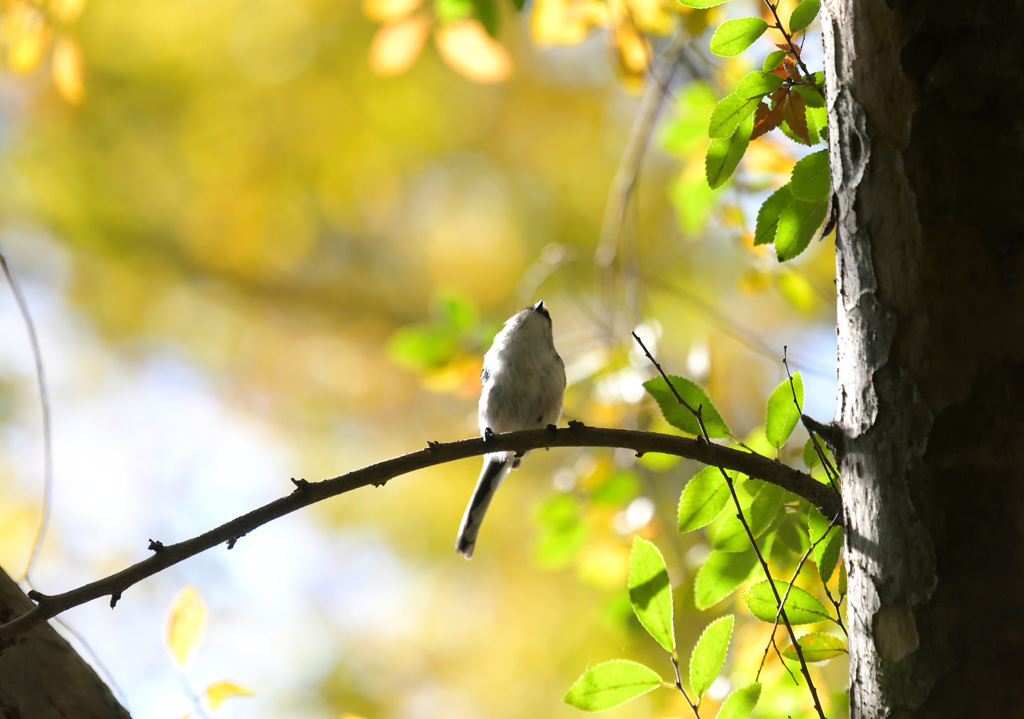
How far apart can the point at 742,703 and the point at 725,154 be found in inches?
38.3

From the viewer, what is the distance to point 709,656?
1350 millimetres

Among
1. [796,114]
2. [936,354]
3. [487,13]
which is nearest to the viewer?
[936,354]

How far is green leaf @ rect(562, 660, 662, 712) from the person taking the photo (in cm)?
137

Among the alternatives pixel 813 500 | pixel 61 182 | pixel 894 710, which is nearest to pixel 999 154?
pixel 813 500

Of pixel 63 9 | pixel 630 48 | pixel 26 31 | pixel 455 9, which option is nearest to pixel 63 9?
pixel 63 9

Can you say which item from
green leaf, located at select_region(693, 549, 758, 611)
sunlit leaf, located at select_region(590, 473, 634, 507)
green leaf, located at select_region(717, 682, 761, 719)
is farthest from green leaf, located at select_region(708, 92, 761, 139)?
sunlit leaf, located at select_region(590, 473, 634, 507)

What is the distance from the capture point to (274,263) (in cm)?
639

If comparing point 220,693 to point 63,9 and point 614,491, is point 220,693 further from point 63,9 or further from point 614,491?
point 63,9

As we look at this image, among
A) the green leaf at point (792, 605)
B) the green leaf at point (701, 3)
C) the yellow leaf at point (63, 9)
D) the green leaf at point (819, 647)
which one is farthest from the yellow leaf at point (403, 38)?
the green leaf at point (819, 647)

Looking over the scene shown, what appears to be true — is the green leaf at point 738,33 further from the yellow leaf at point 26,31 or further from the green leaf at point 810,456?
the yellow leaf at point 26,31

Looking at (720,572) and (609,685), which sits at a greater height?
(720,572)

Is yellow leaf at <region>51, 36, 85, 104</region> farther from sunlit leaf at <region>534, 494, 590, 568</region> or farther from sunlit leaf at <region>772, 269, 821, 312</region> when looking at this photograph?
sunlit leaf at <region>772, 269, 821, 312</region>

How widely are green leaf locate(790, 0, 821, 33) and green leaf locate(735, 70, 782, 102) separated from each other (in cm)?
10

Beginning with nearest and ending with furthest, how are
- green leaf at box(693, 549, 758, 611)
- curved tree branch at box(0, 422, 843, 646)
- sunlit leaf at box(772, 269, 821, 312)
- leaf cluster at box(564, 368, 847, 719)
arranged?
curved tree branch at box(0, 422, 843, 646) < leaf cluster at box(564, 368, 847, 719) < green leaf at box(693, 549, 758, 611) < sunlit leaf at box(772, 269, 821, 312)
